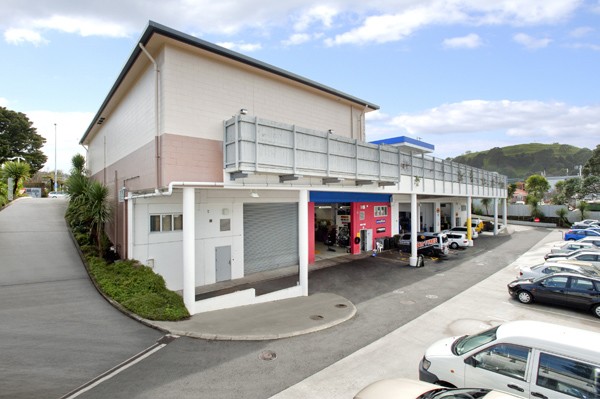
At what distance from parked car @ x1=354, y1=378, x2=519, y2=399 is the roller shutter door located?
12517 mm

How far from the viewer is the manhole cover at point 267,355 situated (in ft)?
27.2

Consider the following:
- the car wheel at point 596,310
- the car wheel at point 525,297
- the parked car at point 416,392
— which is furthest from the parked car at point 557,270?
the parked car at point 416,392

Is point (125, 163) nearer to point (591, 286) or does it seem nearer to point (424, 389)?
point (424, 389)

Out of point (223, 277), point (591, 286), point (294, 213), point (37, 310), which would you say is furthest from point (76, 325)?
point (591, 286)

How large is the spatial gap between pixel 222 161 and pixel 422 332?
8.95 metres

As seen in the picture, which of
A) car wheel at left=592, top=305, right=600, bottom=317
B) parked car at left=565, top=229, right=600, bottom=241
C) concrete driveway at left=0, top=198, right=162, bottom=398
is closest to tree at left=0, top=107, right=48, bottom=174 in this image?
concrete driveway at left=0, top=198, right=162, bottom=398

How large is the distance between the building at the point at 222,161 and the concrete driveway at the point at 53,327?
237cm

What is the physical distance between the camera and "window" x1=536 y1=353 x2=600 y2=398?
15.3ft

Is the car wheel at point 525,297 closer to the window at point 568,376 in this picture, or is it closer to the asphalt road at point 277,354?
the asphalt road at point 277,354

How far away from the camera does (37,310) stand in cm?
1050

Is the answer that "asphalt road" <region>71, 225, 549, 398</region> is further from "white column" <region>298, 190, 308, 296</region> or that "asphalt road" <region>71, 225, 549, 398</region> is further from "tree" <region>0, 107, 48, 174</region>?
"tree" <region>0, 107, 48, 174</region>

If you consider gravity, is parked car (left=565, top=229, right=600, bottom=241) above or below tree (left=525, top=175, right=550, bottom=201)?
below

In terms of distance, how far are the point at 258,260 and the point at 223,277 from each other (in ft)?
7.68

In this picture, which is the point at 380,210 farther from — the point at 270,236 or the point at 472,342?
the point at 472,342
